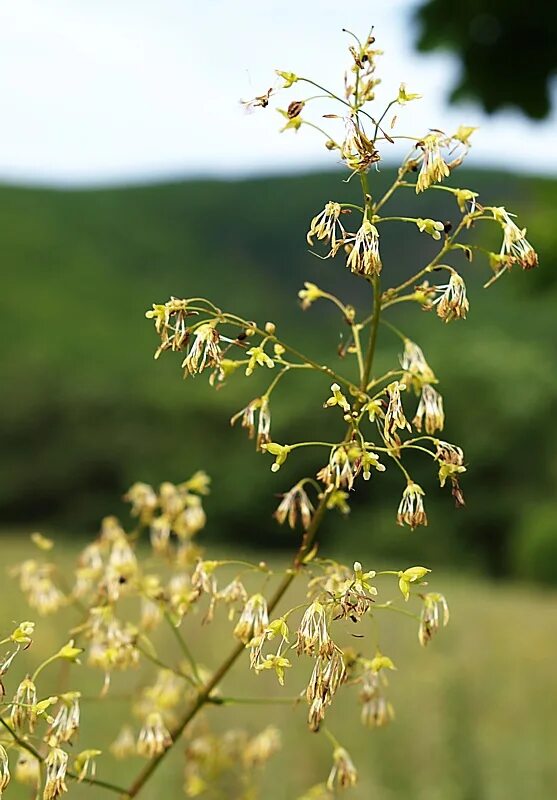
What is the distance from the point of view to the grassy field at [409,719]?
2.42 metres

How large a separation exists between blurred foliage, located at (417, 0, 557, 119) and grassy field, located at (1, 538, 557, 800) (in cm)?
322

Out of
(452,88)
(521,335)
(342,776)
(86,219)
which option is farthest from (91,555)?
(86,219)

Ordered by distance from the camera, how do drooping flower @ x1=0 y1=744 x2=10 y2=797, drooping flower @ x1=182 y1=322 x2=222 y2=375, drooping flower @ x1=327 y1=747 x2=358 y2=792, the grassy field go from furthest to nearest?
the grassy field
drooping flower @ x1=327 y1=747 x2=358 y2=792
drooping flower @ x1=182 y1=322 x2=222 y2=375
drooping flower @ x1=0 y1=744 x2=10 y2=797

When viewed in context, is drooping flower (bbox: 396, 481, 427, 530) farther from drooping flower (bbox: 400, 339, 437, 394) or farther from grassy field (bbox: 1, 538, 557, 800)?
grassy field (bbox: 1, 538, 557, 800)

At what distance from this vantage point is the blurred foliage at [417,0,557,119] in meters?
5.37

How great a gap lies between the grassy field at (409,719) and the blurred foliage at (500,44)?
127 inches

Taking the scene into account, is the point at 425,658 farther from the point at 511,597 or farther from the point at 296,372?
the point at 296,372

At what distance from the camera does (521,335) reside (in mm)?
12422

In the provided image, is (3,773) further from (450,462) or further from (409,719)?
(409,719)

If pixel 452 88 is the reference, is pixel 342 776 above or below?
below

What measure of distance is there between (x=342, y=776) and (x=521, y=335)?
471 inches

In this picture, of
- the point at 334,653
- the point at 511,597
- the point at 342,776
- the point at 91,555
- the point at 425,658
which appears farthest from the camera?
the point at 511,597

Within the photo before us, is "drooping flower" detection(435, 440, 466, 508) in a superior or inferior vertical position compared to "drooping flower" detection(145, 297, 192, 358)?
inferior

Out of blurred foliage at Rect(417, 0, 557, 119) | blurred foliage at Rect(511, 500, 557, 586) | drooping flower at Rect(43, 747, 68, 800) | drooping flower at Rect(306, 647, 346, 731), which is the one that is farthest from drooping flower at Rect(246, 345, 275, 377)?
blurred foliage at Rect(511, 500, 557, 586)
